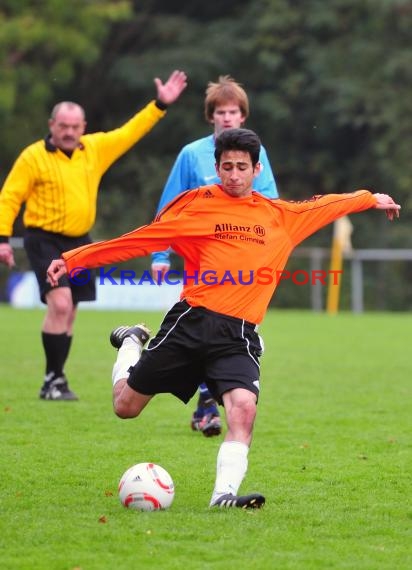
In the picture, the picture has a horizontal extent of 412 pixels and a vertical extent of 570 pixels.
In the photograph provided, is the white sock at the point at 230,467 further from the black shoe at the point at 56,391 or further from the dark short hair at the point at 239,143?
the black shoe at the point at 56,391

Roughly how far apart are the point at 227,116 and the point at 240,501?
3073mm

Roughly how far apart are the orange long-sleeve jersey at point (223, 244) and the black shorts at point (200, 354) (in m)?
0.07

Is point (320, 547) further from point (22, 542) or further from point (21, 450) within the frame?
point (21, 450)

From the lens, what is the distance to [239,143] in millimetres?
5516

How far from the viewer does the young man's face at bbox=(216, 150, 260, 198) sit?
18.2 ft

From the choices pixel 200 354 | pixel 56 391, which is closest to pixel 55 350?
pixel 56 391

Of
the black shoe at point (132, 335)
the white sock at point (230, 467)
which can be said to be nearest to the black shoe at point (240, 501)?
the white sock at point (230, 467)

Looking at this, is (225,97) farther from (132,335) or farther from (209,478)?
(209,478)

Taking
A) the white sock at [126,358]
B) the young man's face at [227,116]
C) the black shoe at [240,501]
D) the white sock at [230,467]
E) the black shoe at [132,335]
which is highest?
the young man's face at [227,116]

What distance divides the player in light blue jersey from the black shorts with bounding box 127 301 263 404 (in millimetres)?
2067

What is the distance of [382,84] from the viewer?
3105 centimetres

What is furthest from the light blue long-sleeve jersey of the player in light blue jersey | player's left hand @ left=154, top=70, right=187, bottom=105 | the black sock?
the black sock

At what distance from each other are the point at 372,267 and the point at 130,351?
854 inches

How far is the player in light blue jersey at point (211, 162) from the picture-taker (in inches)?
299
